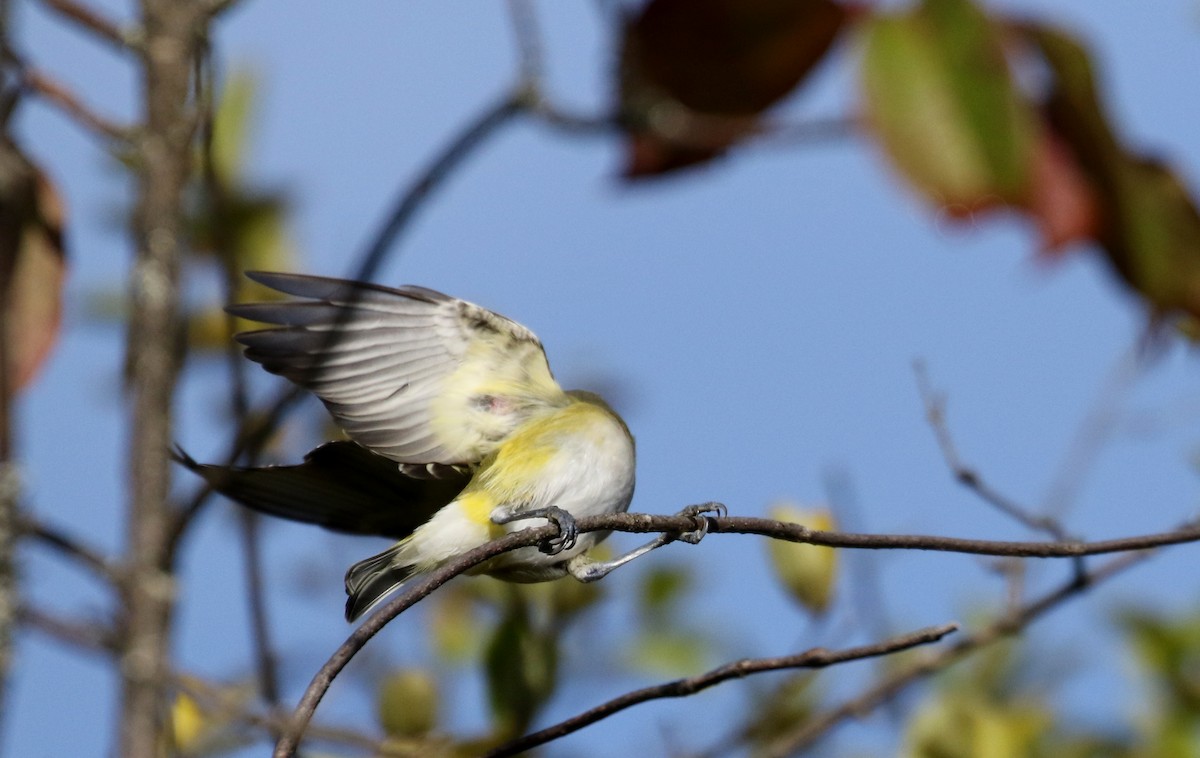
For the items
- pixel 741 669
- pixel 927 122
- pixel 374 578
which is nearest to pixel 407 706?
pixel 374 578

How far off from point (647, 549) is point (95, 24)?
1.10 meters

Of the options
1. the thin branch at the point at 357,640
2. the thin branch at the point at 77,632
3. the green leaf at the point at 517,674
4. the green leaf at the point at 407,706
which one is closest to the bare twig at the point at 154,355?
the thin branch at the point at 77,632

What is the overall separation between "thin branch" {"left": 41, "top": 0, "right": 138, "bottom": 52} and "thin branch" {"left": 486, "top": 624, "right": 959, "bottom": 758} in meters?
0.71

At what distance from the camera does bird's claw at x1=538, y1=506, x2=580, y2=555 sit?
5.58ft

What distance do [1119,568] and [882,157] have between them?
1.32 m

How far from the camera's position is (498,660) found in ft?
6.29

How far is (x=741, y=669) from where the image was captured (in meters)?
1.31

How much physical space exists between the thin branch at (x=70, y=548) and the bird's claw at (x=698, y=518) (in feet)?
2.46

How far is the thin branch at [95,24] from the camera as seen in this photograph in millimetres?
992

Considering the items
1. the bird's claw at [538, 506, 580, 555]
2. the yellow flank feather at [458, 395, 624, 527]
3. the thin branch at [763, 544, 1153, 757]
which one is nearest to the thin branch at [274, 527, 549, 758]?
the bird's claw at [538, 506, 580, 555]

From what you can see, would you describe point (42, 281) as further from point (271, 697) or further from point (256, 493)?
point (256, 493)

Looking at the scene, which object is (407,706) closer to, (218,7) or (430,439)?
(430,439)

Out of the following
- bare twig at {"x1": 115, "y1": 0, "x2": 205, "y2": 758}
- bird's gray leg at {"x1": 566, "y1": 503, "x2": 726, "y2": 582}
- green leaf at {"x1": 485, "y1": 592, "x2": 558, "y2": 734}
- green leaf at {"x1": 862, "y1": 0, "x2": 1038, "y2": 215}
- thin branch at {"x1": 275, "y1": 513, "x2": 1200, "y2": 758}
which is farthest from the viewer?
Answer: green leaf at {"x1": 485, "y1": 592, "x2": 558, "y2": 734}

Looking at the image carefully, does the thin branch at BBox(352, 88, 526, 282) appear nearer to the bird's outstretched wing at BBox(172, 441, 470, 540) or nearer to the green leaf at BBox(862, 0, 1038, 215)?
the green leaf at BBox(862, 0, 1038, 215)
